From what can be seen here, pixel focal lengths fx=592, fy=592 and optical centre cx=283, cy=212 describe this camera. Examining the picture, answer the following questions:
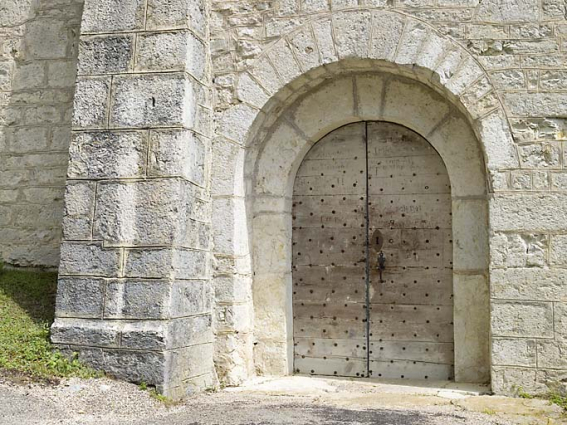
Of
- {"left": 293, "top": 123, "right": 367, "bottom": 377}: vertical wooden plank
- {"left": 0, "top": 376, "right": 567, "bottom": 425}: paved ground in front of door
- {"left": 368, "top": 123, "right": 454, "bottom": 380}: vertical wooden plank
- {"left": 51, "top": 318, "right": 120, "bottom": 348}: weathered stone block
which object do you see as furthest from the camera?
{"left": 293, "top": 123, "right": 367, "bottom": 377}: vertical wooden plank

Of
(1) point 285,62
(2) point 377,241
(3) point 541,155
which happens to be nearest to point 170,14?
(1) point 285,62

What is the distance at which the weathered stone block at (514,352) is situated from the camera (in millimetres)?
4031

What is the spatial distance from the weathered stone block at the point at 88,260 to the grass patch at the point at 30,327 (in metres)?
0.53

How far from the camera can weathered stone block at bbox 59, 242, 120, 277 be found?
4164mm

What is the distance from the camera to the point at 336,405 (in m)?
3.89

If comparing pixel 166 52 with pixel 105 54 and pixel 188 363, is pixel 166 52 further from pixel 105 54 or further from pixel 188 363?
pixel 188 363

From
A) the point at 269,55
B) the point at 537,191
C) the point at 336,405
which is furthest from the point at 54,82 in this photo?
the point at 537,191

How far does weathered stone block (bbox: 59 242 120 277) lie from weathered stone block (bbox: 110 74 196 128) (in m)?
0.92

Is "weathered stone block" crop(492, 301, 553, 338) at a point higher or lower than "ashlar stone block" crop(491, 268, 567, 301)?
lower

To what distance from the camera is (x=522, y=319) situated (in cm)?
405

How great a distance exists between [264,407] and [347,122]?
241 cm

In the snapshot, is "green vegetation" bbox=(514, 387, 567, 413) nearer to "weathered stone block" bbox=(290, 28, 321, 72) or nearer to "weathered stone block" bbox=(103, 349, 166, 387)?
"weathered stone block" bbox=(103, 349, 166, 387)

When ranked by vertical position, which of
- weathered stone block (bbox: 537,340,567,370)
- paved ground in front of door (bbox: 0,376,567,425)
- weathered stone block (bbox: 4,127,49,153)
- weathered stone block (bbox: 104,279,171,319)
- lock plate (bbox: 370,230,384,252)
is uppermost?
weathered stone block (bbox: 4,127,49,153)

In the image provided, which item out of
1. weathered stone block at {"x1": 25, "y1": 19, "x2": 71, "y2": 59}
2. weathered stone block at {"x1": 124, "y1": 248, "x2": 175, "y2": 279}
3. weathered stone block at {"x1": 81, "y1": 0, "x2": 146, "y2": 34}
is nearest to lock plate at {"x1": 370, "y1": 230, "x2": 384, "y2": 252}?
weathered stone block at {"x1": 124, "y1": 248, "x2": 175, "y2": 279}
